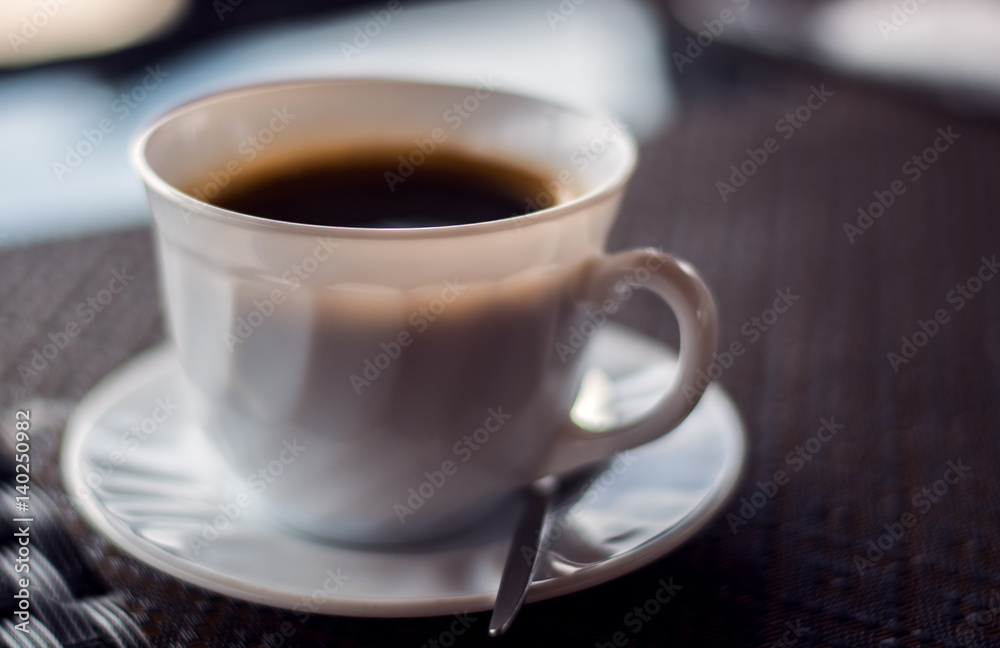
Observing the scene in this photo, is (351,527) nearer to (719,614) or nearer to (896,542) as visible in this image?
(719,614)

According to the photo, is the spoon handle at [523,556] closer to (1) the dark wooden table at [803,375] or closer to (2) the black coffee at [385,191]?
(1) the dark wooden table at [803,375]

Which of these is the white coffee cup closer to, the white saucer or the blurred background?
the white saucer

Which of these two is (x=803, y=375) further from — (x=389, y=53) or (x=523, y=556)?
(x=389, y=53)

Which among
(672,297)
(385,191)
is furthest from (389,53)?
(672,297)

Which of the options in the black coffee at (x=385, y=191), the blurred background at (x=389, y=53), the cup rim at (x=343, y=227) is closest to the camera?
the cup rim at (x=343, y=227)

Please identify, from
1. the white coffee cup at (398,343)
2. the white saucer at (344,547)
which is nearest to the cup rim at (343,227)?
the white coffee cup at (398,343)

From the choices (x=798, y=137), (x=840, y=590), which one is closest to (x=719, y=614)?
(x=840, y=590)
